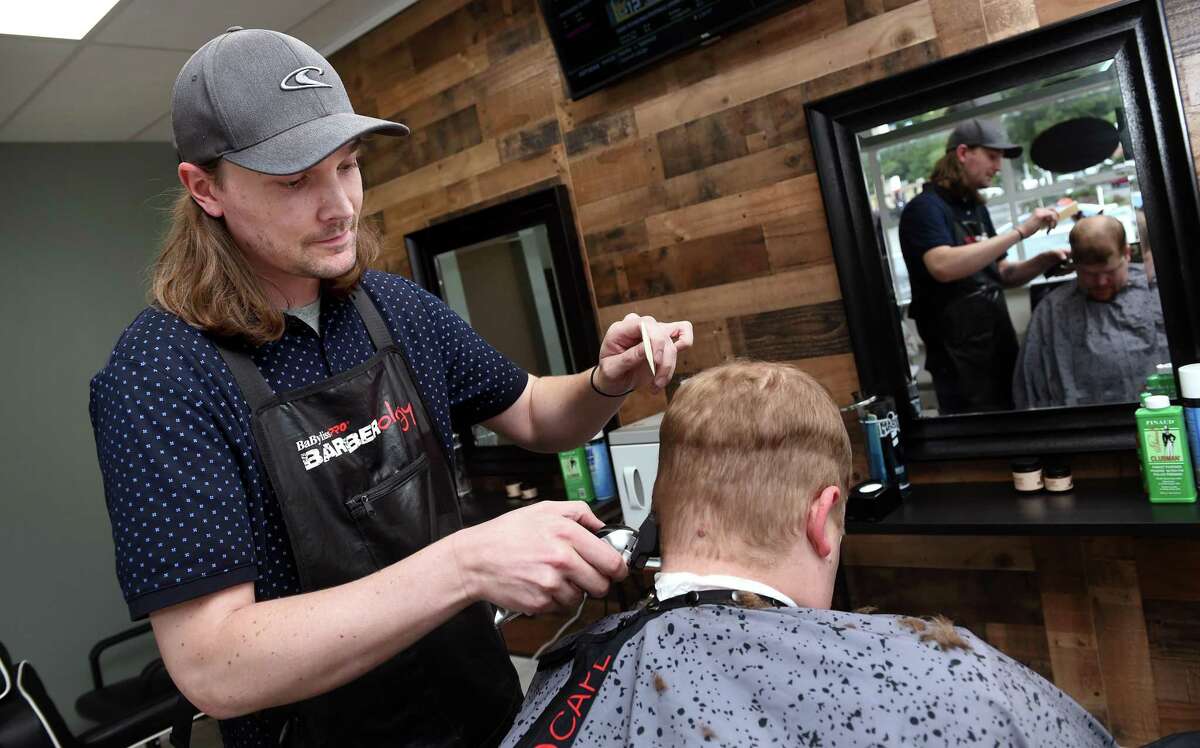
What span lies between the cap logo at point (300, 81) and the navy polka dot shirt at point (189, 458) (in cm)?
37

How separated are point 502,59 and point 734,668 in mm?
2714

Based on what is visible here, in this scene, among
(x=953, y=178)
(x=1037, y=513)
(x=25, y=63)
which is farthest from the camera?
(x=25, y=63)

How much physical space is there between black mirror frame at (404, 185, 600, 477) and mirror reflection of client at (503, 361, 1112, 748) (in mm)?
1840

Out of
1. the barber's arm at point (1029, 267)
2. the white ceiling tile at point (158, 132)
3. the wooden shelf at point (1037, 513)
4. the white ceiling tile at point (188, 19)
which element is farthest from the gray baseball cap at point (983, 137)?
the white ceiling tile at point (158, 132)

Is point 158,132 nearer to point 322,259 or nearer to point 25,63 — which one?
point 25,63

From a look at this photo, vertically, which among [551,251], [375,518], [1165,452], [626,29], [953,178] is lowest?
[1165,452]

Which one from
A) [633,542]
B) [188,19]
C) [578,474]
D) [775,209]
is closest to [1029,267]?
[775,209]

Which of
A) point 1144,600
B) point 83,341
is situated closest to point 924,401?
point 1144,600

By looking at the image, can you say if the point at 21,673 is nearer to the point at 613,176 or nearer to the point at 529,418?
the point at 529,418

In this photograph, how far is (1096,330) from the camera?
2057 mm

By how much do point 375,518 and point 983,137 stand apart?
177 centimetres

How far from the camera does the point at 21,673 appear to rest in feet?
9.53

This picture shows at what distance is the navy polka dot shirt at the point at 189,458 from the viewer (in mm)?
1031

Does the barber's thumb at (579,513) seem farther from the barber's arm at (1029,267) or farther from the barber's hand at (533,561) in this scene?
the barber's arm at (1029,267)
